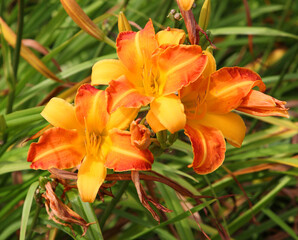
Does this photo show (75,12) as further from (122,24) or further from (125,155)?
(125,155)

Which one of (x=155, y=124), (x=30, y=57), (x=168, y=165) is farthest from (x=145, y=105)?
(x=168, y=165)

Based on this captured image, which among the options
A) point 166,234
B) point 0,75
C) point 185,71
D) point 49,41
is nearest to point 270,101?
point 185,71

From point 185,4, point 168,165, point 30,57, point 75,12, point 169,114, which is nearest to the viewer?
point 169,114

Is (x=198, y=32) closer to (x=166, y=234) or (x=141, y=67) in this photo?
(x=141, y=67)

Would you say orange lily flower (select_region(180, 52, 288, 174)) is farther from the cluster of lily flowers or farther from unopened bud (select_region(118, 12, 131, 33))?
unopened bud (select_region(118, 12, 131, 33))

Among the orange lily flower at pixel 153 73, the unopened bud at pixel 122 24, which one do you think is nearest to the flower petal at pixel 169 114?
the orange lily flower at pixel 153 73

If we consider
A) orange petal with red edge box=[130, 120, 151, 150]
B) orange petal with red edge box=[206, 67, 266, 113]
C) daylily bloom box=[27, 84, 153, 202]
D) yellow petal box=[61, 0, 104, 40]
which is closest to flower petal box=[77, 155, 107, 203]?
daylily bloom box=[27, 84, 153, 202]

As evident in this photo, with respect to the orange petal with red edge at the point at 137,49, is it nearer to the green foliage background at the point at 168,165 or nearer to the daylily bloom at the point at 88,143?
the daylily bloom at the point at 88,143
